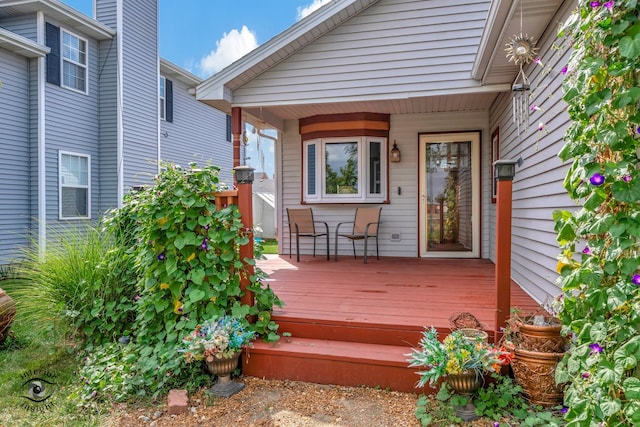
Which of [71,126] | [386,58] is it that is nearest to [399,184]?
[386,58]

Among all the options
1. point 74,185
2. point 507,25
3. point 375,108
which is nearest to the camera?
point 507,25

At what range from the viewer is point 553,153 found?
9.91 ft

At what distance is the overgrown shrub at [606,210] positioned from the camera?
151cm

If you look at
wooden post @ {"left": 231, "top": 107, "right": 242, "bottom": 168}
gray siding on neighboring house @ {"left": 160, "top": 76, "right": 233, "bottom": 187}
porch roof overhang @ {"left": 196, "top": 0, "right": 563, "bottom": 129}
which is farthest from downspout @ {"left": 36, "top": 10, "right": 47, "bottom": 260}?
wooden post @ {"left": 231, "top": 107, "right": 242, "bottom": 168}

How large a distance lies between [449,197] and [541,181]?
3053 mm

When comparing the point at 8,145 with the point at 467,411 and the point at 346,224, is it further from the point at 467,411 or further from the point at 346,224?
the point at 467,411

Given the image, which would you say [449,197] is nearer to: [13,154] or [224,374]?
[224,374]

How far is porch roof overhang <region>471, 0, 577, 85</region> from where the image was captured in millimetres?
2902

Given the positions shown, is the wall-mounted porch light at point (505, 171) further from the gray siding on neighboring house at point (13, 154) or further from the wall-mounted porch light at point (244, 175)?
the gray siding on neighboring house at point (13, 154)

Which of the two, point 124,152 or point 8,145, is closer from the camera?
point 8,145

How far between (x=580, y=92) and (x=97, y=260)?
11.9 feet

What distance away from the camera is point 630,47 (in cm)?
149

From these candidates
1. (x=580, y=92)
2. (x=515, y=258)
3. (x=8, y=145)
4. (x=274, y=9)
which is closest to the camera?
(x=580, y=92)

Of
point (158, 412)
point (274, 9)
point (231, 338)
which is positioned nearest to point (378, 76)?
point (231, 338)
